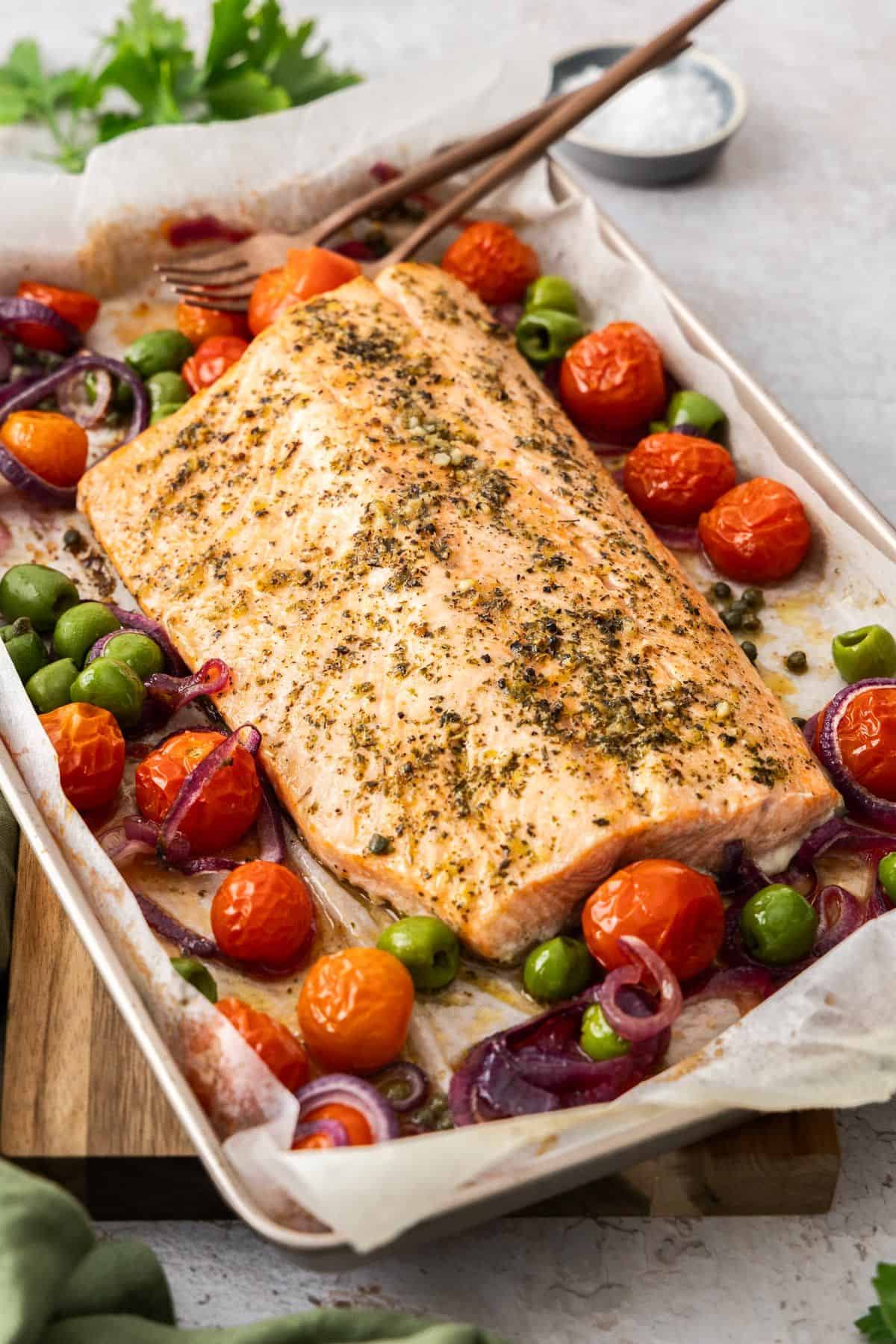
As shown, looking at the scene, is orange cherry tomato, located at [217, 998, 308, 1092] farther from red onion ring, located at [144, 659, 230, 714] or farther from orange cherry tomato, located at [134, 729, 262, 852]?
red onion ring, located at [144, 659, 230, 714]

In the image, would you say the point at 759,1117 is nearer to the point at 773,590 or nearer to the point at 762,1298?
the point at 762,1298

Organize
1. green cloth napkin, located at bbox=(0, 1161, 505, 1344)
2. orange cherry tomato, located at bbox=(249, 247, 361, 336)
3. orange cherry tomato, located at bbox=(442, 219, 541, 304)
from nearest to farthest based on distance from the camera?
green cloth napkin, located at bbox=(0, 1161, 505, 1344), orange cherry tomato, located at bbox=(249, 247, 361, 336), orange cherry tomato, located at bbox=(442, 219, 541, 304)

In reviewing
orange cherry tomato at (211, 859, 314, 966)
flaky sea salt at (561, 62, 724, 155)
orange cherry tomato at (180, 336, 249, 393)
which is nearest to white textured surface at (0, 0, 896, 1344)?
flaky sea salt at (561, 62, 724, 155)

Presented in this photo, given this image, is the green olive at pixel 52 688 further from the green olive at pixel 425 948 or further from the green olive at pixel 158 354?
the green olive at pixel 158 354

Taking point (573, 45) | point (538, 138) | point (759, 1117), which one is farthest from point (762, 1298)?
point (573, 45)

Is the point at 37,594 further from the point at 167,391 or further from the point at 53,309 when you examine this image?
the point at 53,309
